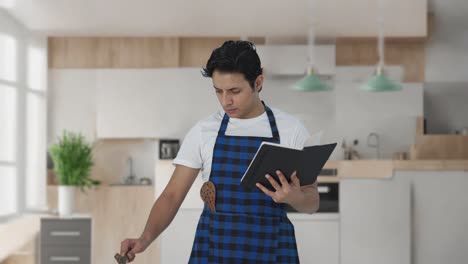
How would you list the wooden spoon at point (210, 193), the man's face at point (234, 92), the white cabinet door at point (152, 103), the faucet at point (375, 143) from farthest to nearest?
1. the faucet at point (375, 143)
2. the white cabinet door at point (152, 103)
3. the wooden spoon at point (210, 193)
4. the man's face at point (234, 92)

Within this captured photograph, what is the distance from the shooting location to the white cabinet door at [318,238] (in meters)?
6.34

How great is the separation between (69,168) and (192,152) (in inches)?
203

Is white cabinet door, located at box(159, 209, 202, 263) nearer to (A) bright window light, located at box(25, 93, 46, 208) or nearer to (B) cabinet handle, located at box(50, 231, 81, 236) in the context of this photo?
(B) cabinet handle, located at box(50, 231, 81, 236)

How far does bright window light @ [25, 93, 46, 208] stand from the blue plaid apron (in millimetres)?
5465

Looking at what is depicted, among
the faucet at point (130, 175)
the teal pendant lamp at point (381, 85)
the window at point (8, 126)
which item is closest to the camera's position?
the window at point (8, 126)

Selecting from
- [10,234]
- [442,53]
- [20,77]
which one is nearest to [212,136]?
[10,234]

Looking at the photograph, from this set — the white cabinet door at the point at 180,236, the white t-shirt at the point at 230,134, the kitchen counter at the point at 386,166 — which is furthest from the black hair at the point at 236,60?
the white cabinet door at the point at 180,236

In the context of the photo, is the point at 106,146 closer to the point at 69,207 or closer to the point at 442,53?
the point at 69,207

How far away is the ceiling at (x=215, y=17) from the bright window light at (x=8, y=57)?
0.30 m

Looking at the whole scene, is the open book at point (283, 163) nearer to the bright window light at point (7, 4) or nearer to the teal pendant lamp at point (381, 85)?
the teal pendant lamp at point (381, 85)

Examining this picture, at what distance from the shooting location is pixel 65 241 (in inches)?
281

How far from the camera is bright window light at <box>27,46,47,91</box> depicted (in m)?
7.72

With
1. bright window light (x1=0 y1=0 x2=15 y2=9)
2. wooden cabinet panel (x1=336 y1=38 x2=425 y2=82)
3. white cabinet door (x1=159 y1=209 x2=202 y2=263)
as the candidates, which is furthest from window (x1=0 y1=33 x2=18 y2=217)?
wooden cabinet panel (x1=336 y1=38 x2=425 y2=82)

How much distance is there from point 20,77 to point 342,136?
11.4 ft
